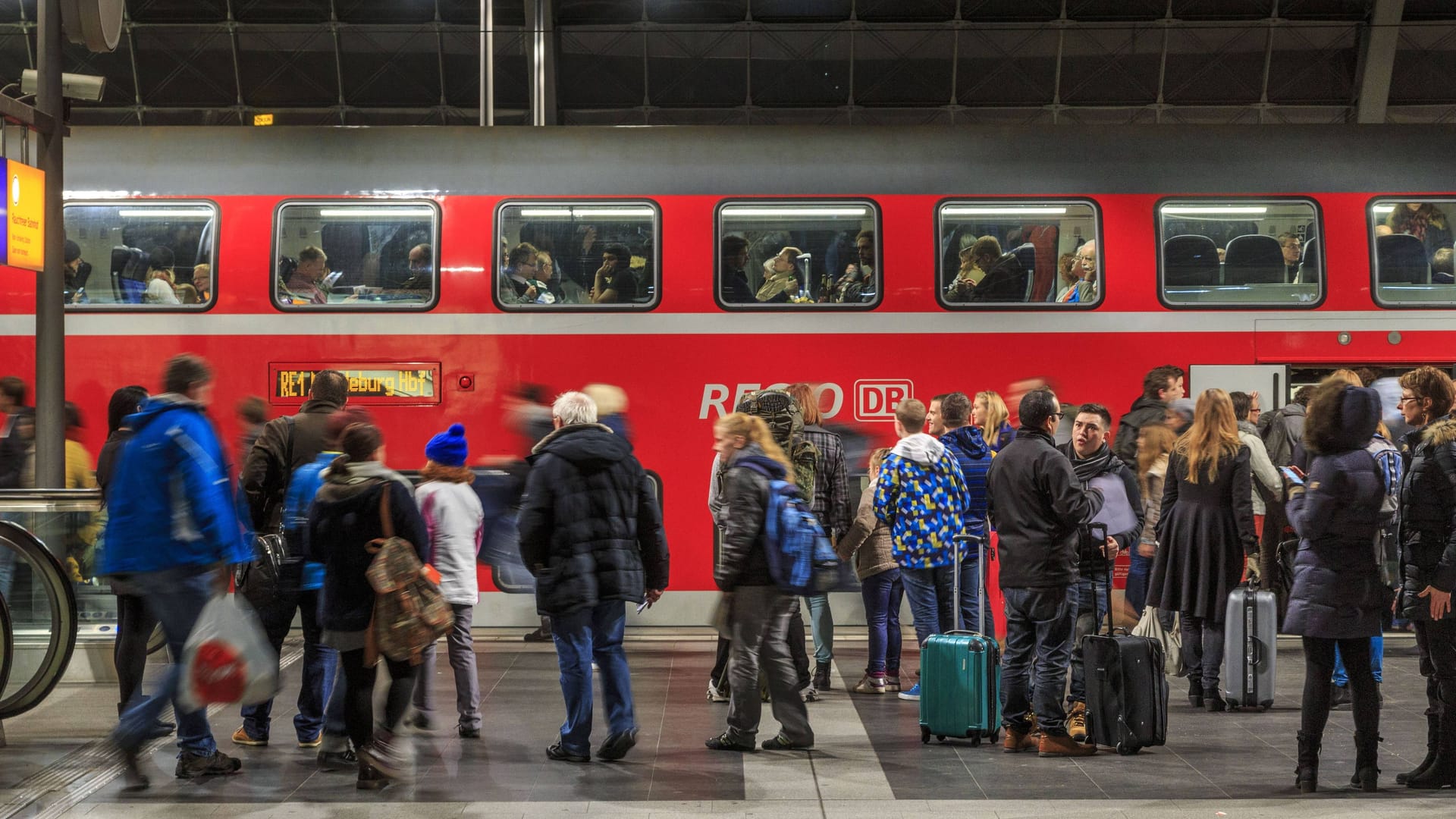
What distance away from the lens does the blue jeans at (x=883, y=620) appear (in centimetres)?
845

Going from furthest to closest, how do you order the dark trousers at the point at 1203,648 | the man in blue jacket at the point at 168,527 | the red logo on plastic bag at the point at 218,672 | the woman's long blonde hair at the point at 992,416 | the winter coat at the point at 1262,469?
1. the woman's long blonde hair at the point at 992,416
2. the winter coat at the point at 1262,469
3. the dark trousers at the point at 1203,648
4. the man in blue jacket at the point at 168,527
5. the red logo on plastic bag at the point at 218,672

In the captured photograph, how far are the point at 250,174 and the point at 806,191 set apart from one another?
4220 millimetres

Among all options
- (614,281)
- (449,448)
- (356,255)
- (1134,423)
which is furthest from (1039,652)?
(356,255)

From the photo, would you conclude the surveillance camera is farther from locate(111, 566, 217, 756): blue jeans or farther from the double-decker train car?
locate(111, 566, 217, 756): blue jeans

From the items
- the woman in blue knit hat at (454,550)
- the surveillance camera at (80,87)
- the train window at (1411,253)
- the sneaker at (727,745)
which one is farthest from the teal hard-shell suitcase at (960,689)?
the surveillance camera at (80,87)

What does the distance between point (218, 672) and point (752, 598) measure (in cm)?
251

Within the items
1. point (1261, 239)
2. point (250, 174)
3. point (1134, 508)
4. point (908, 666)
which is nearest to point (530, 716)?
point (908, 666)

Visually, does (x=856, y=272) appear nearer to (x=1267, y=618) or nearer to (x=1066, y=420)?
(x=1066, y=420)

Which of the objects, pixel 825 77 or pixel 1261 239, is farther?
pixel 825 77

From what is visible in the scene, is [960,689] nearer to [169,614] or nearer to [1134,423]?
[1134,423]

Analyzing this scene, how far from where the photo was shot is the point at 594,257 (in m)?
10.2

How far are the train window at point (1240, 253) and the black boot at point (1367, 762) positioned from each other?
4629 millimetres

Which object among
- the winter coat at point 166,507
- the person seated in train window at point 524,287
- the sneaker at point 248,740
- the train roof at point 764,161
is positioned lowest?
the sneaker at point 248,740

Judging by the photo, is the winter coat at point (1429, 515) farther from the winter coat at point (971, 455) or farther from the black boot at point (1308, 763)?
the winter coat at point (971, 455)
